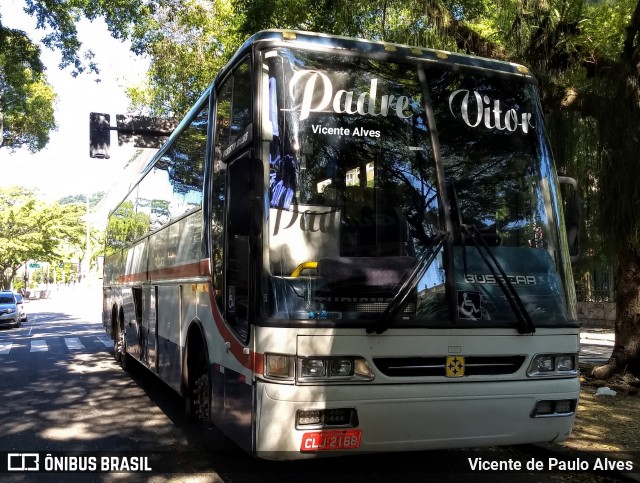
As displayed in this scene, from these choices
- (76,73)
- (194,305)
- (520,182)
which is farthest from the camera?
(76,73)

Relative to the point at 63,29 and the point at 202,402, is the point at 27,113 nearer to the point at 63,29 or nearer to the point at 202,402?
the point at 63,29

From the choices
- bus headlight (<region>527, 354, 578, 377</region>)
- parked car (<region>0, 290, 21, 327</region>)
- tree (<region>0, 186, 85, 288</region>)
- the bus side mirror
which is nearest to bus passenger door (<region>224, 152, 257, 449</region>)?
bus headlight (<region>527, 354, 578, 377</region>)

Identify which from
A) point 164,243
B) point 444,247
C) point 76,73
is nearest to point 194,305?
point 164,243

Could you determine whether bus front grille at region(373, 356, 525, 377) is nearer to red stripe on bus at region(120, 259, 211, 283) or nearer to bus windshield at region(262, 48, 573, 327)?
bus windshield at region(262, 48, 573, 327)

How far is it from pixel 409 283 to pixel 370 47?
187cm

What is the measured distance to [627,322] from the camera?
860 cm

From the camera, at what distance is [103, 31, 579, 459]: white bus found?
12.6 ft

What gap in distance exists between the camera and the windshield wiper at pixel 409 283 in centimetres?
384

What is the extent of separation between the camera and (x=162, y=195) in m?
7.68

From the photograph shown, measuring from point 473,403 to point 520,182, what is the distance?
70.0 inches

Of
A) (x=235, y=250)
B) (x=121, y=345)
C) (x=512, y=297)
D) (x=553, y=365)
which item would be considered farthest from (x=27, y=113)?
(x=553, y=365)

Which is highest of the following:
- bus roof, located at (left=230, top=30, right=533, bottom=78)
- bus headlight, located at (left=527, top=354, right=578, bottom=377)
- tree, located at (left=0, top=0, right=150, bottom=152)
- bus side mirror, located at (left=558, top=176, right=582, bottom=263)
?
tree, located at (left=0, top=0, right=150, bottom=152)

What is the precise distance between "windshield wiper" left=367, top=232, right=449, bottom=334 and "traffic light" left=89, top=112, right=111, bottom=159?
11.7 metres

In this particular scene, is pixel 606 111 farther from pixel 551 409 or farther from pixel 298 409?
pixel 298 409
